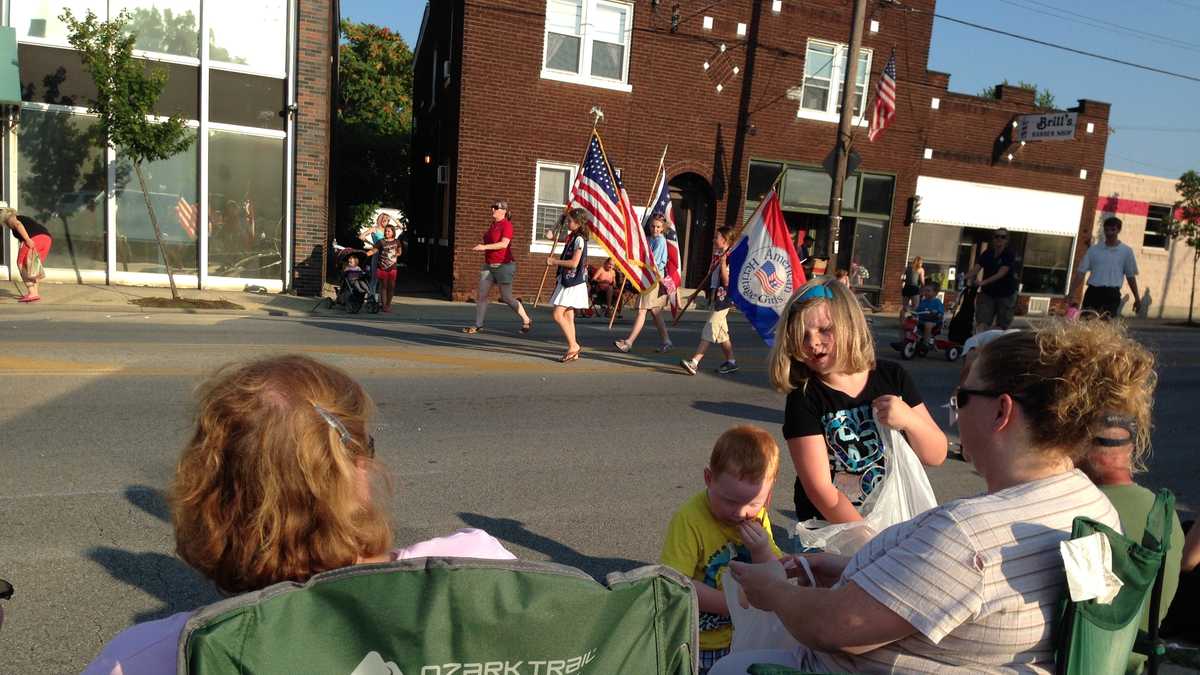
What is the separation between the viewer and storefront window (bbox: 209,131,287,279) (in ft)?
54.9

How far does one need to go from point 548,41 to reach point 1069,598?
18136 millimetres

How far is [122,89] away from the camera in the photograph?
13.5 metres

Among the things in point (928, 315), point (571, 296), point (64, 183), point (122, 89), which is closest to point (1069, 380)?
point (571, 296)

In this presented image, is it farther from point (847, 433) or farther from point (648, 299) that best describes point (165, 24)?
point (847, 433)

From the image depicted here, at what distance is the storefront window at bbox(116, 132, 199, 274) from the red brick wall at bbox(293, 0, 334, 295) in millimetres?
1940

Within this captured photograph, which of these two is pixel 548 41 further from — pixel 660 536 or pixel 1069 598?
pixel 1069 598

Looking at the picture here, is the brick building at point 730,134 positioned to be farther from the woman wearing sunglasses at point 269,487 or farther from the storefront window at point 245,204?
the woman wearing sunglasses at point 269,487

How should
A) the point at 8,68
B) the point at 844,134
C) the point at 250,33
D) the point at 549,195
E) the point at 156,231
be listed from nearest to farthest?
the point at 8,68, the point at 156,231, the point at 250,33, the point at 844,134, the point at 549,195

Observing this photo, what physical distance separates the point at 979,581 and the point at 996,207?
25.2 meters

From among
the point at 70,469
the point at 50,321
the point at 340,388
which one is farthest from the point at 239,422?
the point at 50,321

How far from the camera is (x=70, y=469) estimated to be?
5418 mm

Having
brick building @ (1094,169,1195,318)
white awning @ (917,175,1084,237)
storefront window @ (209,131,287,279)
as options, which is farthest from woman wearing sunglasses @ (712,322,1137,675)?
brick building @ (1094,169,1195,318)

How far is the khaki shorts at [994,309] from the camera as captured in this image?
1279 centimetres

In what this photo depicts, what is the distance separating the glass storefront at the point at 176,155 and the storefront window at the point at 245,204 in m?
0.02
